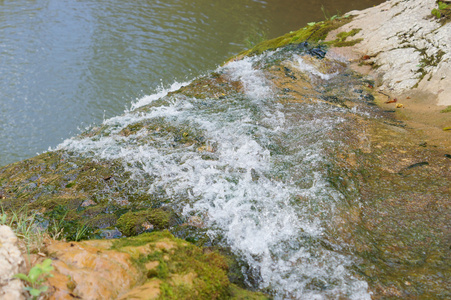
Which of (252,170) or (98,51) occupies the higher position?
(252,170)

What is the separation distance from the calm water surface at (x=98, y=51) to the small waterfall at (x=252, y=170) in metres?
3.75

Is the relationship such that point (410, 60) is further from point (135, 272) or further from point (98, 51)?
point (98, 51)

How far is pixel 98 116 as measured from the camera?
8445mm

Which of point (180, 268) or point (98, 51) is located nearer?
point (180, 268)

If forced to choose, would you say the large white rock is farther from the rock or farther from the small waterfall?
the rock

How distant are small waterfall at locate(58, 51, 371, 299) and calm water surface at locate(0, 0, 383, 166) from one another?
3754mm

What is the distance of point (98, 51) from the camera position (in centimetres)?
1119

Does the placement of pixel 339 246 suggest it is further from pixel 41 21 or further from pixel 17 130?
pixel 41 21

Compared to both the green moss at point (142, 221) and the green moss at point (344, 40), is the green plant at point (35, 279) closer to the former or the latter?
the green moss at point (142, 221)

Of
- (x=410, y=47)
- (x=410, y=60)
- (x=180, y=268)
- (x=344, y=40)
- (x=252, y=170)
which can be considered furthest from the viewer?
(x=344, y=40)

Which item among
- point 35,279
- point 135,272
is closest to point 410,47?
point 135,272

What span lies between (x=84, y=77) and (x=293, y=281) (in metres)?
9.25

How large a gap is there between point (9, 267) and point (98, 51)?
1094cm

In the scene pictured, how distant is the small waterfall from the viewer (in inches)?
108
